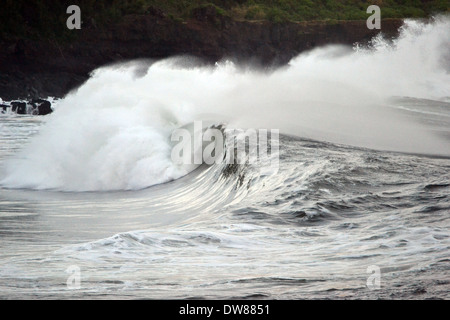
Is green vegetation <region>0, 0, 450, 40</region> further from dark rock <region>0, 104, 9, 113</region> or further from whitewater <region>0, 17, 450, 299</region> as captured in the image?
whitewater <region>0, 17, 450, 299</region>

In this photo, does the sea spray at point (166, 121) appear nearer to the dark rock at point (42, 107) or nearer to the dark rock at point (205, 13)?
the dark rock at point (42, 107)

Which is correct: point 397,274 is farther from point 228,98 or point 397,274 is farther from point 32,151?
point 228,98

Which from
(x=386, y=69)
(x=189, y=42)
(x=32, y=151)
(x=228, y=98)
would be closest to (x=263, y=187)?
(x=32, y=151)

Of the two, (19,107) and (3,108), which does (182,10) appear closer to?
(19,107)

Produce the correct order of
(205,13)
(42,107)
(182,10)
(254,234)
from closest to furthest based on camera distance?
(254,234)
(42,107)
(205,13)
(182,10)

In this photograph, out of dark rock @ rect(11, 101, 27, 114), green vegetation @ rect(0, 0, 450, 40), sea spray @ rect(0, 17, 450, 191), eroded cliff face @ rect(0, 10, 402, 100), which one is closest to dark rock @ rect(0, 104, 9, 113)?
dark rock @ rect(11, 101, 27, 114)

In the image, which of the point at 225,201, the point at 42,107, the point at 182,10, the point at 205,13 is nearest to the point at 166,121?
the point at 225,201

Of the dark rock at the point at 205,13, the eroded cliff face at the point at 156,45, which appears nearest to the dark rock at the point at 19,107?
the eroded cliff face at the point at 156,45
